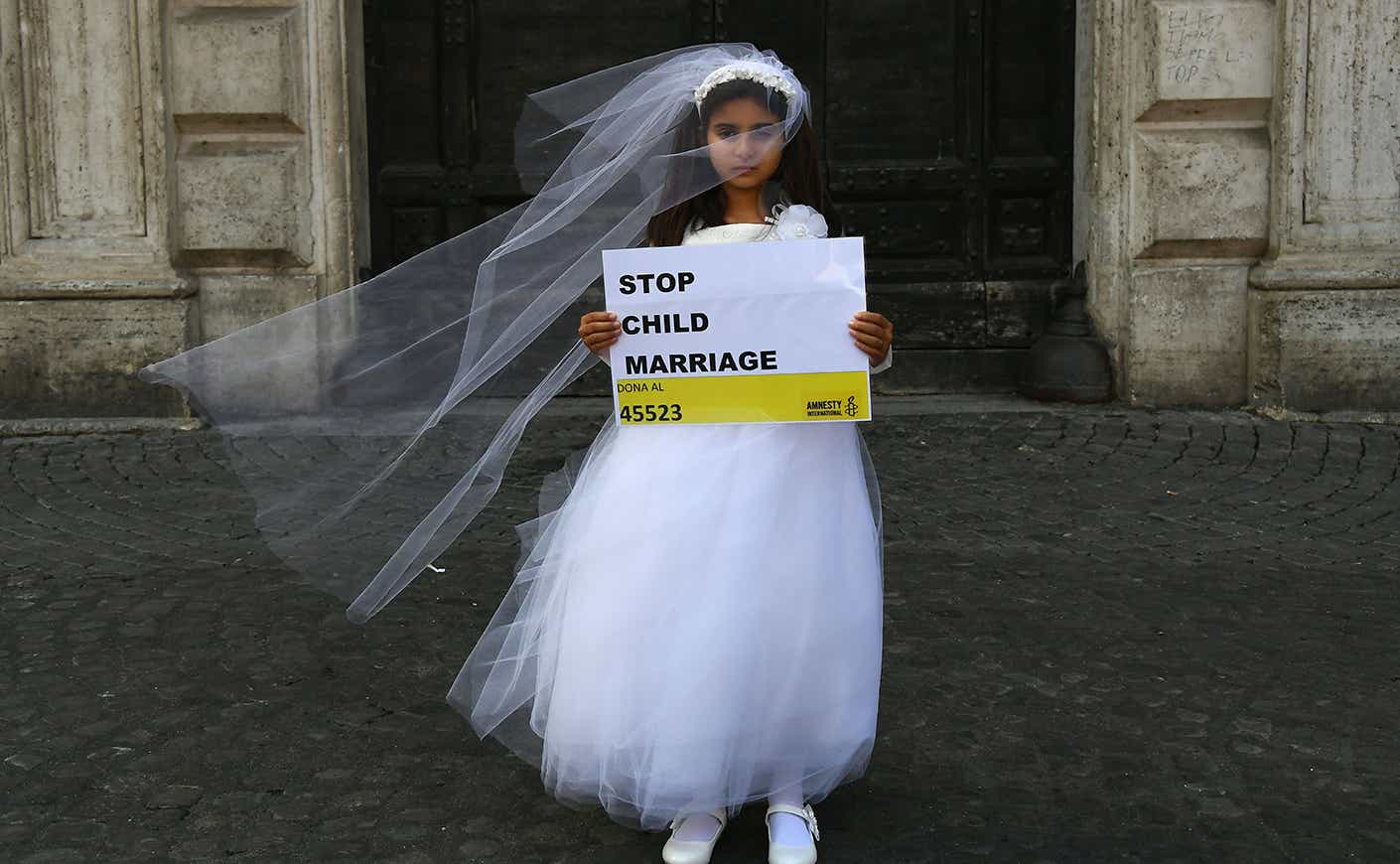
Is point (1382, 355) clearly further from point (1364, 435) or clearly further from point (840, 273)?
point (840, 273)

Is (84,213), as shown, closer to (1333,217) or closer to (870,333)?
(1333,217)

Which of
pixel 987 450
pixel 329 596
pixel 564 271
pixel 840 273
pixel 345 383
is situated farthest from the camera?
pixel 987 450

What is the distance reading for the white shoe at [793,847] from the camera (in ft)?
9.78

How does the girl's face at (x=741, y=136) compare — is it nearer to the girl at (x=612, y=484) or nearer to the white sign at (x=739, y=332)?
the girl at (x=612, y=484)

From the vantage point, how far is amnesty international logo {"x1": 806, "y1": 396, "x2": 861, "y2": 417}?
2984 mm

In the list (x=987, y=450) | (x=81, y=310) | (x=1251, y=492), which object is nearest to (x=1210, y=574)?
(x=1251, y=492)

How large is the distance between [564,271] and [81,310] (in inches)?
196

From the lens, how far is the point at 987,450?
7.04 metres

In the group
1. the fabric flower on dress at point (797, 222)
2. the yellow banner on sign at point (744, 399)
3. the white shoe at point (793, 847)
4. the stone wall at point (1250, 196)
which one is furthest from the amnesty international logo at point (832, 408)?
the stone wall at point (1250, 196)

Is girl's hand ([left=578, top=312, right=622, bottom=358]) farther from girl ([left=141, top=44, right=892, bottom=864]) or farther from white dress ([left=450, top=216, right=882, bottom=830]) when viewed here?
white dress ([left=450, top=216, right=882, bottom=830])

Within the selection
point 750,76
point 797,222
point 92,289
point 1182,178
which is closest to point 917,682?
Result: point 797,222

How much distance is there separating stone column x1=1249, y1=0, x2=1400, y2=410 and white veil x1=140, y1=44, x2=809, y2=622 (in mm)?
4981

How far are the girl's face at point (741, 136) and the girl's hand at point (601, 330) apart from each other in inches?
13.3

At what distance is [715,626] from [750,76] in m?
0.98
